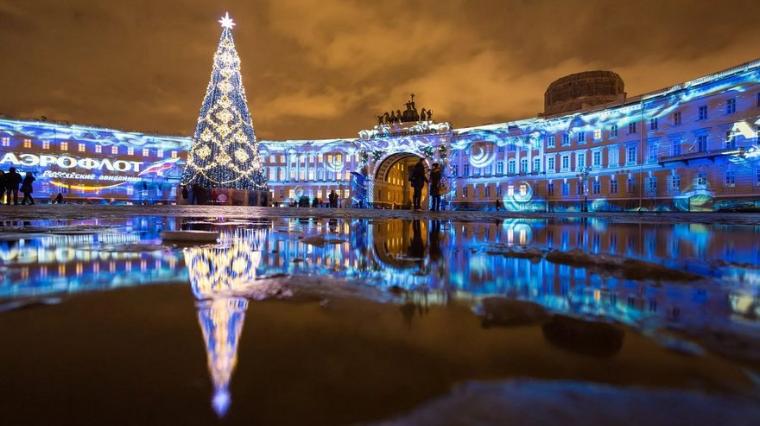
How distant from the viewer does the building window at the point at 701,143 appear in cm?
3109

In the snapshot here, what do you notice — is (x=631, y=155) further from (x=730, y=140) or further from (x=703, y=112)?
(x=730, y=140)

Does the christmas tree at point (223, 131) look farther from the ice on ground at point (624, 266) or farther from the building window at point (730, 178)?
the building window at point (730, 178)

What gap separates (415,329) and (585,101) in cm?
5844

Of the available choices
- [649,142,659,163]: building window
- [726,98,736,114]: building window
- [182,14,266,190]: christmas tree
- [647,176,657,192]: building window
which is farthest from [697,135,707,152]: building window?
[182,14,266,190]: christmas tree

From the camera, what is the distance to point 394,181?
6688 centimetres

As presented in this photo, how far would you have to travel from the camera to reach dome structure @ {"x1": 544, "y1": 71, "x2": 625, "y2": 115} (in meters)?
50.0

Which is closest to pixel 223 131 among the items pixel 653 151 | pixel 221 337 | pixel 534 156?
pixel 221 337

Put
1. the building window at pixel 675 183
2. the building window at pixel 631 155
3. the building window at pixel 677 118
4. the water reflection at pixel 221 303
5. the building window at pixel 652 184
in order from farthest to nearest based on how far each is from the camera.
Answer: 1. the building window at pixel 631 155
2. the building window at pixel 652 184
3. the building window at pixel 677 118
4. the building window at pixel 675 183
5. the water reflection at pixel 221 303

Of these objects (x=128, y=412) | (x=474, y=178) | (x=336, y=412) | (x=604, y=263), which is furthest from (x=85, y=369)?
(x=474, y=178)

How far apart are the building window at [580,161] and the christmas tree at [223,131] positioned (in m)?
34.4

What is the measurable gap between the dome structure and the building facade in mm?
145

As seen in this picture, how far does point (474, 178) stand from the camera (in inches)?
2078

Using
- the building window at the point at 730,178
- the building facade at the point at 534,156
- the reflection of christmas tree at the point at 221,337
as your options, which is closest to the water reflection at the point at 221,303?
the reflection of christmas tree at the point at 221,337

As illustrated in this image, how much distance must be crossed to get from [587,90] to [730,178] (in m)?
26.0
